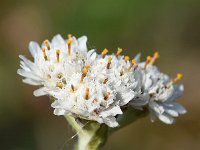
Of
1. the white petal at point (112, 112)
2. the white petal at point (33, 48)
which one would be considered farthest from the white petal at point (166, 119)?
the white petal at point (33, 48)

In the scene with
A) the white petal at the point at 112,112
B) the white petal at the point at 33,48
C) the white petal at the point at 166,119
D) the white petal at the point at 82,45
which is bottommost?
the white petal at the point at 166,119

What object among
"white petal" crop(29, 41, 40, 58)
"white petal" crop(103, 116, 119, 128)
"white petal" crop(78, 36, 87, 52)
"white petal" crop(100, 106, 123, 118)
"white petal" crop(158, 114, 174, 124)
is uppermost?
"white petal" crop(29, 41, 40, 58)

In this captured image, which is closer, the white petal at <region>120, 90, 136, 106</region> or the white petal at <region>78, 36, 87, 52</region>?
the white petal at <region>120, 90, 136, 106</region>

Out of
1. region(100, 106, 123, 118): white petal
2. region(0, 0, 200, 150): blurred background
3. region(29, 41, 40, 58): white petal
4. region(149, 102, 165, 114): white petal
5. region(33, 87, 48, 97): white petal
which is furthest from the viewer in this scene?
region(0, 0, 200, 150): blurred background

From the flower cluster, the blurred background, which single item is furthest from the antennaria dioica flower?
the blurred background

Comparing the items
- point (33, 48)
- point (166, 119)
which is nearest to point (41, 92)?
point (33, 48)

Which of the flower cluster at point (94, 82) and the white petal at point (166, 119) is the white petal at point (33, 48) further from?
the white petal at point (166, 119)

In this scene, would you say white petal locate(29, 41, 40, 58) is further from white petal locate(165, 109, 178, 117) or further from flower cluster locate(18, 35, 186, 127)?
white petal locate(165, 109, 178, 117)
